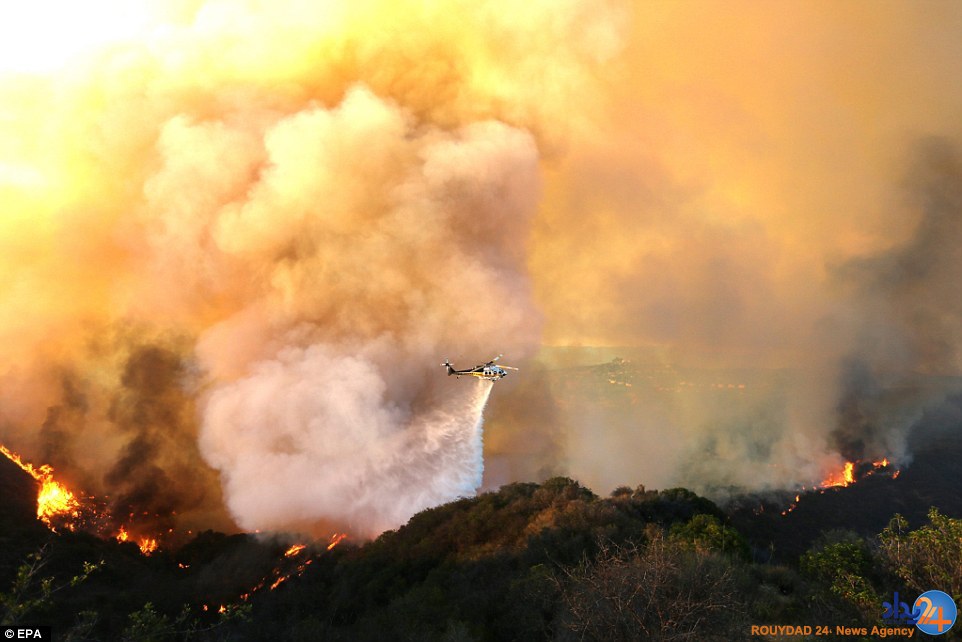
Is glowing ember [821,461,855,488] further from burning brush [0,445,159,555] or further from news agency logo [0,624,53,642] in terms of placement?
news agency logo [0,624,53,642]

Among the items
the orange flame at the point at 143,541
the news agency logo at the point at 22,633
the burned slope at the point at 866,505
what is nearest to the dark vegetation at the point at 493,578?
the news agency logo at the point at 22,633

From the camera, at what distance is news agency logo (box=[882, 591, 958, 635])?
42.6ft

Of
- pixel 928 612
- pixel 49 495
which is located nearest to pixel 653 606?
pixel 928 612

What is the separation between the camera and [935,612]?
13273 millimetres

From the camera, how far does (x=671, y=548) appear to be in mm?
18594

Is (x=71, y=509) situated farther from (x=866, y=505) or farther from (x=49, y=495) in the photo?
(x=866, y=505)

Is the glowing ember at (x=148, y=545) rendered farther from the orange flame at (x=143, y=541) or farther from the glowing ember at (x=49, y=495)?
the glowing ember at (x=49, y=495)

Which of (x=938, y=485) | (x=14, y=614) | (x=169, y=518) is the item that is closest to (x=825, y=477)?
(x=938, y=485)

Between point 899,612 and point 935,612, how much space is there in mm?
988

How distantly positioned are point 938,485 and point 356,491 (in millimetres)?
73334

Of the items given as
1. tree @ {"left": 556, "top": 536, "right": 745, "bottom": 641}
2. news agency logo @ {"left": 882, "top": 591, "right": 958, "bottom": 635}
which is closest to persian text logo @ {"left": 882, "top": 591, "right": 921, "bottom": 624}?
news agency logo @ {"left": 882, "top": 591, "right": 958, "bottom": 635}

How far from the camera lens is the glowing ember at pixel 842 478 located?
66.9 metres

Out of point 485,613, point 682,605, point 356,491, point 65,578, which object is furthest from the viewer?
point 356,491

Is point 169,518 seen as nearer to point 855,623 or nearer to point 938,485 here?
point 855,623
